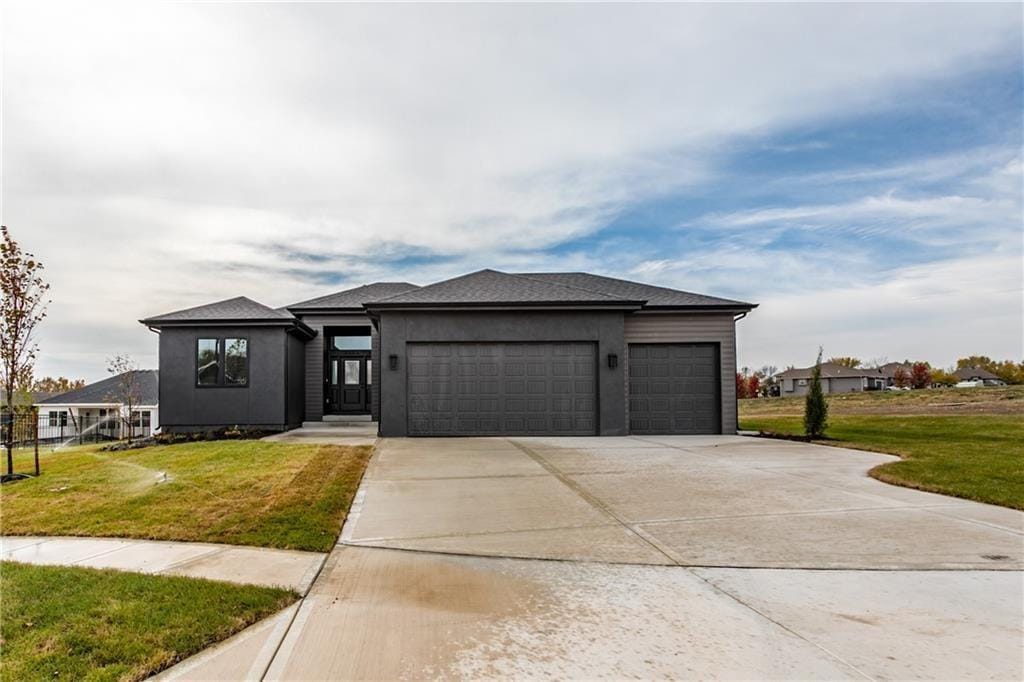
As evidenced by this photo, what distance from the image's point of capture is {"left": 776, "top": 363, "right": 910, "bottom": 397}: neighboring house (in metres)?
60.9

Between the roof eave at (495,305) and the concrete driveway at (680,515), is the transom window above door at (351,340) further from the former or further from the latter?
the concrete driveway at (680,515)

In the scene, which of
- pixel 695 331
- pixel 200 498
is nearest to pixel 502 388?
pixel 695 331

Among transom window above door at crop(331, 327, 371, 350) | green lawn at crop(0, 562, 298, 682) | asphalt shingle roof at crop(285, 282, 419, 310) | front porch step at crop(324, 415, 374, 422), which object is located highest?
asphalt shingle roof at crop(285, 282, 419, 310)

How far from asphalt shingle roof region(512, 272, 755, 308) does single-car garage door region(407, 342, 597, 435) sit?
2527 millimetres

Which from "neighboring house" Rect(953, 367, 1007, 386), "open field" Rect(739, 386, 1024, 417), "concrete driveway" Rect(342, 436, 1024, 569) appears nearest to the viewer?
"concrete driveway" Rect(342, 436, 1024, 569)

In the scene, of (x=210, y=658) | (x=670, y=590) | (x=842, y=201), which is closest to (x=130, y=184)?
(x=210, y=658)

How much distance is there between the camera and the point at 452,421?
1405 centimetres

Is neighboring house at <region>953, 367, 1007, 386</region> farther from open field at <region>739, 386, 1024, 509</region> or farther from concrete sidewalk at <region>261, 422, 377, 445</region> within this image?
concrete sidewalk at <region>261, 422, 377, 445</region>

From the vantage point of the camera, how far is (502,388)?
46.5ft

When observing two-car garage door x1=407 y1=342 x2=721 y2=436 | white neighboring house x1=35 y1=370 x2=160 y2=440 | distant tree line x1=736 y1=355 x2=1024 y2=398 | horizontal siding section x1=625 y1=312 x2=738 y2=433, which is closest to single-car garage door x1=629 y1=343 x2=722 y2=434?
horizontal siding section x1=625 y1=312 x2=738 y2=433

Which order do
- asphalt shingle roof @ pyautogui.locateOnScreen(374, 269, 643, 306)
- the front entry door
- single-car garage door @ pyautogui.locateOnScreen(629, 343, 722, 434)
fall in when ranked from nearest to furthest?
asphalt shingle roof @ pyautogui.locateOnScreen(374, 269, 643, 306) < single-car garage door @ pyautogui.locateOnScreen(629, 343, 722, 434) < the front entry door

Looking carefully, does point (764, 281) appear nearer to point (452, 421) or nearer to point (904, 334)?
point (904, 334)

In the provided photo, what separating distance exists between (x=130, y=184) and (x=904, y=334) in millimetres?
27231

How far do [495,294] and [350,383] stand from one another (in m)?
7.53
